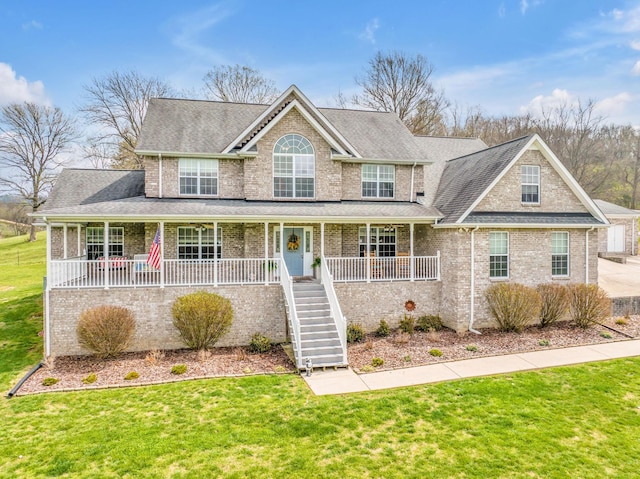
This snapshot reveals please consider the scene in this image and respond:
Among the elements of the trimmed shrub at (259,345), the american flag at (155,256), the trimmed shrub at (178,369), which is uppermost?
the american flag at (155,256)

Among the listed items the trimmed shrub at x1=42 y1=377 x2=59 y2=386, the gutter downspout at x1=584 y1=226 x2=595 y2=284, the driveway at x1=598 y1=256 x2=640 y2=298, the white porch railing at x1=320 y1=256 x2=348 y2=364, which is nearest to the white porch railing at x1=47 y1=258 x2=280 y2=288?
the white porch railing at x1=320 y1=256 x2=348 y2=364

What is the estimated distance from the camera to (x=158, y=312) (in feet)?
42.9

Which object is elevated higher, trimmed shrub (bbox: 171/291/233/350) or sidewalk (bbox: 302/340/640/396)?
trimmed shrub (bbox: 171/291/233/350)

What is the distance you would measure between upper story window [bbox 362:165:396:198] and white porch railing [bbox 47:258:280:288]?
19.6 feet

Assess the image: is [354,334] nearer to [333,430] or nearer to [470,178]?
[333,430]

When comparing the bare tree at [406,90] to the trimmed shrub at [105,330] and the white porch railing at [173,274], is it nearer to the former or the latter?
the white porch railing at [173,274]

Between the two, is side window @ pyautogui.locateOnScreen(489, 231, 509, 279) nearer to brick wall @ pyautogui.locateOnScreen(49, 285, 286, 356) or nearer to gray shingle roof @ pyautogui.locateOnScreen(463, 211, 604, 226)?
gray shingle roof @ pyautogui.locateOnScreen(463, 211, 604, 226)

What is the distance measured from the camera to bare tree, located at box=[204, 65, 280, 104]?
36969 mm

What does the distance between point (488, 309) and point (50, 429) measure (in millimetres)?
14119

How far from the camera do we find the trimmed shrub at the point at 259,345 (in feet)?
42.7

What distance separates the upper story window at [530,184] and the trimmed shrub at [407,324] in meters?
6.73

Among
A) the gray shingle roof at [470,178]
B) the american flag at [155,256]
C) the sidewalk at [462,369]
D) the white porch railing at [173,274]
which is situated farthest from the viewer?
the gray shingle roof at [470,178]

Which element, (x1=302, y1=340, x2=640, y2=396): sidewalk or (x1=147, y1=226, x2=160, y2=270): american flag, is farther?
(x1=147, y1=226, x2=160, y2=270): american flag

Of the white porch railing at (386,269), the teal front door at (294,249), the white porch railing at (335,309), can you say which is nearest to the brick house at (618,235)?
the white porch railing at (386,269)
